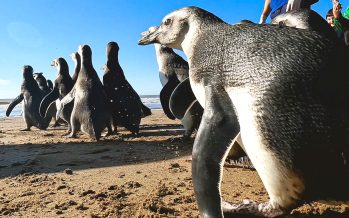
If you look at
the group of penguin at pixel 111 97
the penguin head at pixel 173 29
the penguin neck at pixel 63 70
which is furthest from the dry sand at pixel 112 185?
the penguin neck at pixel 63 70

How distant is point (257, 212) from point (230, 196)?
2.61 ft

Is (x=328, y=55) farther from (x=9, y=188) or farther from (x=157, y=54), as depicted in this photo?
(x=157, y=54)

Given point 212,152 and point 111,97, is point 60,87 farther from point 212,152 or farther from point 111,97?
point 212,152

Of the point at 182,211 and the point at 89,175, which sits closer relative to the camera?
the point at 182,211

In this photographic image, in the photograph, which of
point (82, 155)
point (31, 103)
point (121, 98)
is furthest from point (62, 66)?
point (82, 155)

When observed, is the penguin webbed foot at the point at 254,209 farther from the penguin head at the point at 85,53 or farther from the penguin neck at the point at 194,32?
the penguin head at the point at 85,53

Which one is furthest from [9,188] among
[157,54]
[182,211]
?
[157,54]

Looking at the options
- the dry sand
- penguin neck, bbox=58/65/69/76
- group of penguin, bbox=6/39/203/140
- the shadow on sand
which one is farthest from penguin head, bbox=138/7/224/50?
penguin neck, bbox=58/65/69/76

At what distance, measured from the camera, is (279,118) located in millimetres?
1963

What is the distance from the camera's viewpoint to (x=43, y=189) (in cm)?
343

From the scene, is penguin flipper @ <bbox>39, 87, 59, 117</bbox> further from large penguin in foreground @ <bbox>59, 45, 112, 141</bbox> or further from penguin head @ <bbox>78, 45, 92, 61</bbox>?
penguin head @ <bbox>78, 45, 92, 61</bbox>

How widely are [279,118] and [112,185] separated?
1.98 meters

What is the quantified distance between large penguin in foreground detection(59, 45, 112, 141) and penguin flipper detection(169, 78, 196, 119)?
3.16 meters

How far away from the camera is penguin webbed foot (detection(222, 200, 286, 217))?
205 centimetres
